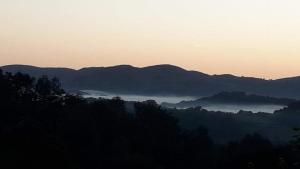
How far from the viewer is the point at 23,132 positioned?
72.9ft

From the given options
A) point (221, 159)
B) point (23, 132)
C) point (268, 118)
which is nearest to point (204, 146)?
point (221, 159)

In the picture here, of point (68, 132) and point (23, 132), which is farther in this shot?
point (68, 132)

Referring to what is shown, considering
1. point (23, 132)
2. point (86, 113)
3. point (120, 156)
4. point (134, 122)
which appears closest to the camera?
point (23, 132)

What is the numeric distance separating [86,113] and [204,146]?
1195 centimetres

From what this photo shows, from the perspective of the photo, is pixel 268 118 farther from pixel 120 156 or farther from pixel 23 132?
pixel 23 132

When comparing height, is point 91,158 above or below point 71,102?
below

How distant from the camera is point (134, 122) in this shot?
57.1 m

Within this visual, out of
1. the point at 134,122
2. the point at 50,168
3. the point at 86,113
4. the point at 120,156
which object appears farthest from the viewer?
the point at 134,122

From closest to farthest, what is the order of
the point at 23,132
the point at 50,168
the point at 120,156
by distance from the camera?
the point at 50,168 → the point at 23,132 → the point at 120,156

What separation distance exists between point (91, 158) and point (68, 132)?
2724mm

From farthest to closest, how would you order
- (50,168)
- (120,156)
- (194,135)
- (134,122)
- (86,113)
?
(194,135) → (134,122) → (86,113) → (120,156) → (50,168)

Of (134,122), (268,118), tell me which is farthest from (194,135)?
(268,118)

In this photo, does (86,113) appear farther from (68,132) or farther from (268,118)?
(268,118)

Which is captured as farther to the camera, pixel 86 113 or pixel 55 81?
pixel 55 81
